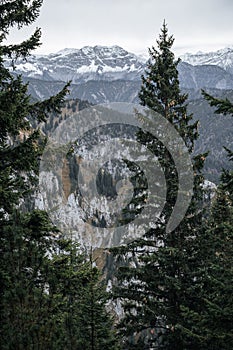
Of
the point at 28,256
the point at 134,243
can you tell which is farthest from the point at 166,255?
the point at 28,256

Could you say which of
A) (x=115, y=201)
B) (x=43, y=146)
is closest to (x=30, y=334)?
(x=43, y=146)

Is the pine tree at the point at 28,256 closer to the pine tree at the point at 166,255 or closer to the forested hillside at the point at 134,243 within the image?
the forested hillside at the point at 134,243

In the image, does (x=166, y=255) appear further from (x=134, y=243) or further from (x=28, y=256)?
(x=28, y=256)

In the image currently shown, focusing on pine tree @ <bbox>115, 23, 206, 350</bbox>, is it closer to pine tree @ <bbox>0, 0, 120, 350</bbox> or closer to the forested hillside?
the forested hillside

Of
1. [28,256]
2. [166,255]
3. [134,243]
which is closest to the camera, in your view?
[28,256]

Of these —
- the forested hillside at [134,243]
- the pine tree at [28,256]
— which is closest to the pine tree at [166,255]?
the forested hillside at [134,243]

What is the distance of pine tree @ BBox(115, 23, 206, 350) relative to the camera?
13.2m

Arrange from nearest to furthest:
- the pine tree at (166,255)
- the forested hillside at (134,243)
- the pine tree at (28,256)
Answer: the pine tree at (28,256), the forested hillside at (134,243), the pine tree at (166,255)

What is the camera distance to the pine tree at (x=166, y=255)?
519 inches

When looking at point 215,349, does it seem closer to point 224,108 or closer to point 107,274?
point 224,108

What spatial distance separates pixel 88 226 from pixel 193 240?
6344 inches

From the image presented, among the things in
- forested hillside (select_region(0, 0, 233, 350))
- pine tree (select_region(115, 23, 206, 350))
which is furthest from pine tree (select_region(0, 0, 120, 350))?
pine tree (select_region(115, 23, 206, 350))

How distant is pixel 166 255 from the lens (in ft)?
43.3

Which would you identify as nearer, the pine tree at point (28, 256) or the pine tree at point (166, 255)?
the pine tree at point (28, 256)
